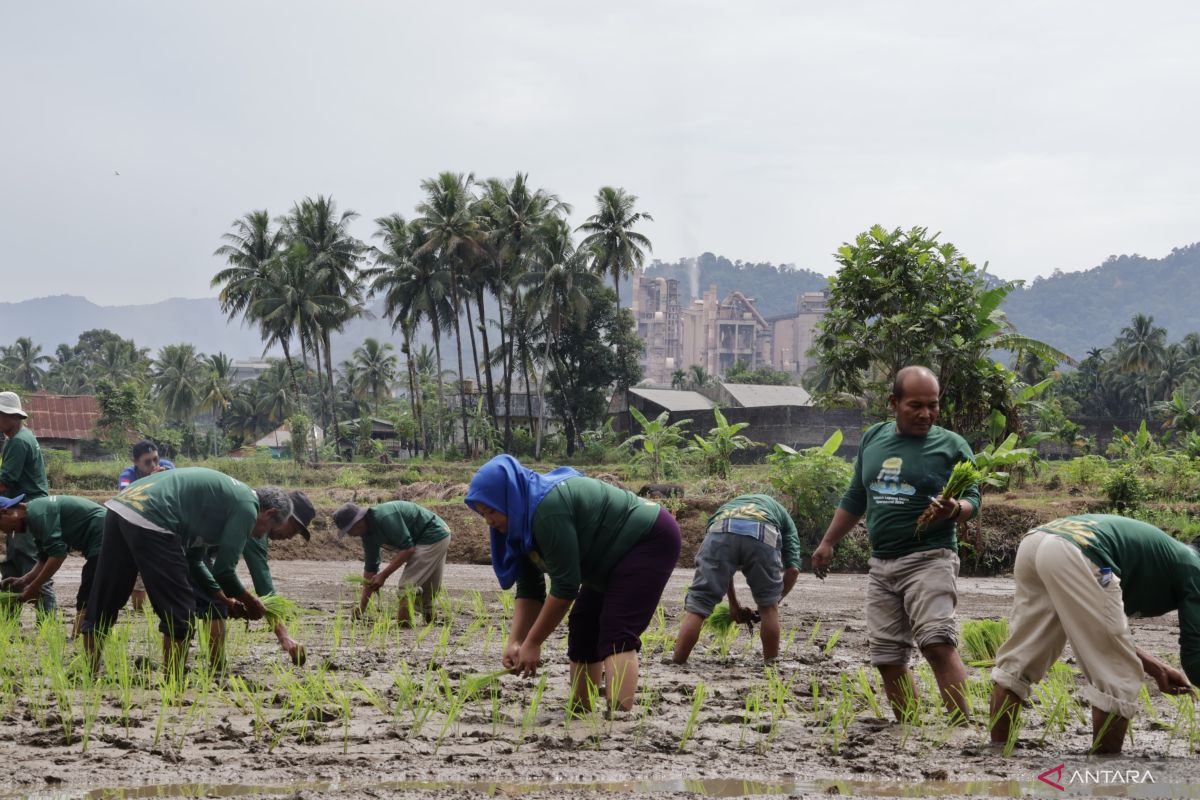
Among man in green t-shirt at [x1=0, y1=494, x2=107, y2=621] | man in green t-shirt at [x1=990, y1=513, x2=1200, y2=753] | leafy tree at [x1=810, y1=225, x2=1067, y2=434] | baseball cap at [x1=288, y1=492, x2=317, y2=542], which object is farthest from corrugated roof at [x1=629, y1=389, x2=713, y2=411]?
man in green t-shirt at [x1=990, y1=513, x2=1200, y2=753]

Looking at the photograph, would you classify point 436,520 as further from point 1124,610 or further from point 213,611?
point 1124,610

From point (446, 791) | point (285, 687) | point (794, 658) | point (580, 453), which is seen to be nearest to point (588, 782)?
point (446, 791)

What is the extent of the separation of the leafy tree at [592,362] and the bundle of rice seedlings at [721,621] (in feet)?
152

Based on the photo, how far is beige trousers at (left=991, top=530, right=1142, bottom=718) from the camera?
450 centimetres

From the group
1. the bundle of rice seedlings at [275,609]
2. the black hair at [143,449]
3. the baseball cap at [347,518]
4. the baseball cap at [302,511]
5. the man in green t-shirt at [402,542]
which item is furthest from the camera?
the black hair at [143,449]

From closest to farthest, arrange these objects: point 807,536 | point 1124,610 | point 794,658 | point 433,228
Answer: point 1124,610, point 794,658, point 807,536, point 433,228

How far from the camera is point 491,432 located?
53031 mm

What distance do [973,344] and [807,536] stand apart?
12.7 ft

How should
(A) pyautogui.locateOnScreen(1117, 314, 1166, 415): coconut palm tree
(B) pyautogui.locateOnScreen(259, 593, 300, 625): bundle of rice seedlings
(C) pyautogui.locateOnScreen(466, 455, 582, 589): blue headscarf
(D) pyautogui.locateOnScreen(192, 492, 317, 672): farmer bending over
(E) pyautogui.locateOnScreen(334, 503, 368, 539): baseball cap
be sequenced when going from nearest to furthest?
(C) pyautogui.locateOnScreen(466, 455, 582, 589): blue headscarf, (D) pyautogui.locateOnScreen(192, 492, 317, 672): farmer bending over, (B) pyautogui.locateOnScreen(259, 593, 300, 625): bundle of rice seedlings, (E) pyautogui.locateOnScreen(334, 503, 368, 539): baseball cap, (A) pyautogui.locateOnScreen(1117, 314, 1166, 415): coconut palm tree

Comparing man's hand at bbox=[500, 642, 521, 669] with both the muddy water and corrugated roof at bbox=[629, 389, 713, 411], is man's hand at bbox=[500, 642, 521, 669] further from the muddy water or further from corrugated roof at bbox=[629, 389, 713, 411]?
corrugated roof at bbox=[629, 389, 713, 411]

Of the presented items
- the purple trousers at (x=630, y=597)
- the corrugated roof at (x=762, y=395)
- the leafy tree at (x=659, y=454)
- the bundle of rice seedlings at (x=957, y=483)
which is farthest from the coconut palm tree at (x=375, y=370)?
the bundle of rice seedlings at (x=957, y=483)

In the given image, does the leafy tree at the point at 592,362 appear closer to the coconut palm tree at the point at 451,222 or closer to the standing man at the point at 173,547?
the coconut palm tree at the point at 451,222

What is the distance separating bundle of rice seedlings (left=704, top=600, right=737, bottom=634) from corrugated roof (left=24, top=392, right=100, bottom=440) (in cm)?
5174

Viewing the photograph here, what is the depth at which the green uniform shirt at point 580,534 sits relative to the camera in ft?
16.3
